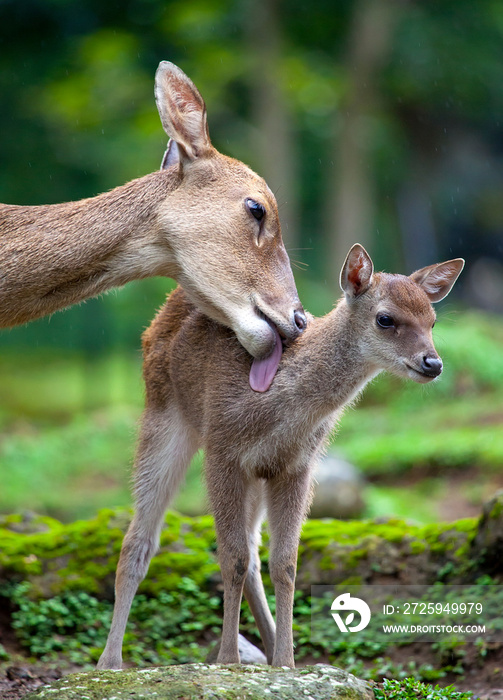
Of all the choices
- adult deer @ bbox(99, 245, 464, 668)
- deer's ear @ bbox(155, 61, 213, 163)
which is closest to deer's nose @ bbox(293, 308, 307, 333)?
adult deer @ bbox(99, 245, 464, 668)

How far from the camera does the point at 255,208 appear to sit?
5449 millimetres

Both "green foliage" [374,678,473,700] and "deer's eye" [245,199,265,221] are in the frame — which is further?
"deer's eye" [245,199,265,221]

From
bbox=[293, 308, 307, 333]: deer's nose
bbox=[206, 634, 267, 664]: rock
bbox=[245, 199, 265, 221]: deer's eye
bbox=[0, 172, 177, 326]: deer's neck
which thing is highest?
bbox=[245, 199, 265, 221]: deer's eye

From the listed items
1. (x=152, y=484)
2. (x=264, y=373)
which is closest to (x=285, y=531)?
(x=264, y=373)

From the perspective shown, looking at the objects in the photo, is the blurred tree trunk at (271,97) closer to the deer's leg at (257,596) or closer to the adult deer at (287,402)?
the deer's leg at (257,596)

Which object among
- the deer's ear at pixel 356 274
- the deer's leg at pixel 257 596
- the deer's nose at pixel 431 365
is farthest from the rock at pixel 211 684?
the deer's ear at pixel 356 274

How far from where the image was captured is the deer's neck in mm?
5492

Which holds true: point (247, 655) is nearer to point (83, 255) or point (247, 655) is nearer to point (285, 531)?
point (285, 531)

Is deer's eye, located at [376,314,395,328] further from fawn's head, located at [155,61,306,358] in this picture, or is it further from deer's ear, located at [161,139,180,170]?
deer's ear, located at [161,139,180,170]

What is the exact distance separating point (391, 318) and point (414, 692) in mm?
2259

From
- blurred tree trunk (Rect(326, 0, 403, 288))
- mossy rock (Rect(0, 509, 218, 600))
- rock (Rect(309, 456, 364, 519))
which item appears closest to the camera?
mossy rock (Rect(0, 509, 218, 600))

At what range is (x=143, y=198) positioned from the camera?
560 centimetres

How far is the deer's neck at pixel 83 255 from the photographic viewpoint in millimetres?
5492

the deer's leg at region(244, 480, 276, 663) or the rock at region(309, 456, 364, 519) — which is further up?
the rock at region(309, 456, 364, 519)
